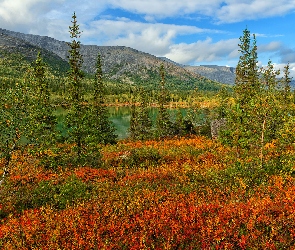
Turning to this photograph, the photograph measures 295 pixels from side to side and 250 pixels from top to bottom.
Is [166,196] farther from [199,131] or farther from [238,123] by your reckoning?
[199,131]

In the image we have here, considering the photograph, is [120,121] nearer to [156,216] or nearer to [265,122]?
[265,122]

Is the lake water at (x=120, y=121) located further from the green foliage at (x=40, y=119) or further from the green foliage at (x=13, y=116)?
the green foliage at (x=13, y=116)

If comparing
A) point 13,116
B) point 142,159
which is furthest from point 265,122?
point 13,116

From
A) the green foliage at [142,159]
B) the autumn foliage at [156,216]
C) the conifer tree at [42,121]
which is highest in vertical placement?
the conifer tree at [42,121]

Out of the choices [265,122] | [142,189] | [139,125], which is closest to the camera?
[142,189]

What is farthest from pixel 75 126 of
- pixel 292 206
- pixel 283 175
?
pixel 292 206

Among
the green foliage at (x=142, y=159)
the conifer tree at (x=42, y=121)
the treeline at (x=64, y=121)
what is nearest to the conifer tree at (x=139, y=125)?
the treeline at (x=64, y=121)

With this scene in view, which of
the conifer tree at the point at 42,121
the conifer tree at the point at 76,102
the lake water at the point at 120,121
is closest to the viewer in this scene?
the conifer tree at the point at 42,121

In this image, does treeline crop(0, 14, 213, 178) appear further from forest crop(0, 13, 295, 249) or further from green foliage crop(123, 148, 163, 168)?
green foliage crop(123, 148, 163, 168)

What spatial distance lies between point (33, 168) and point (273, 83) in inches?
794

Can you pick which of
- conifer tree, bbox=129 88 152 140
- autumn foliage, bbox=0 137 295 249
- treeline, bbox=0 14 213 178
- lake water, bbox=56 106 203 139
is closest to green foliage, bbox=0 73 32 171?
treeline, bbox=0 14 213 178

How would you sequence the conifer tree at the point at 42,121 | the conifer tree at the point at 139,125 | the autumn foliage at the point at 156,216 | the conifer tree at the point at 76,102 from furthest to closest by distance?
1. the conifer tree at the point at 139,125
2. the conifer tree at the point at 76,102
3. the conifer tree at the point at 42,121
4. the autumn foliage at the point at 156,216

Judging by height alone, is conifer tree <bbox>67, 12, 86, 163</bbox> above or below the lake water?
above

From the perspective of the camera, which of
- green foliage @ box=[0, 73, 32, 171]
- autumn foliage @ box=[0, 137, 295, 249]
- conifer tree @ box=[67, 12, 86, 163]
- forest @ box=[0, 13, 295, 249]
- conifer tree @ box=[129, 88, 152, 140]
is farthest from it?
conifer tree @ box=[129, 88, 152, 140]
